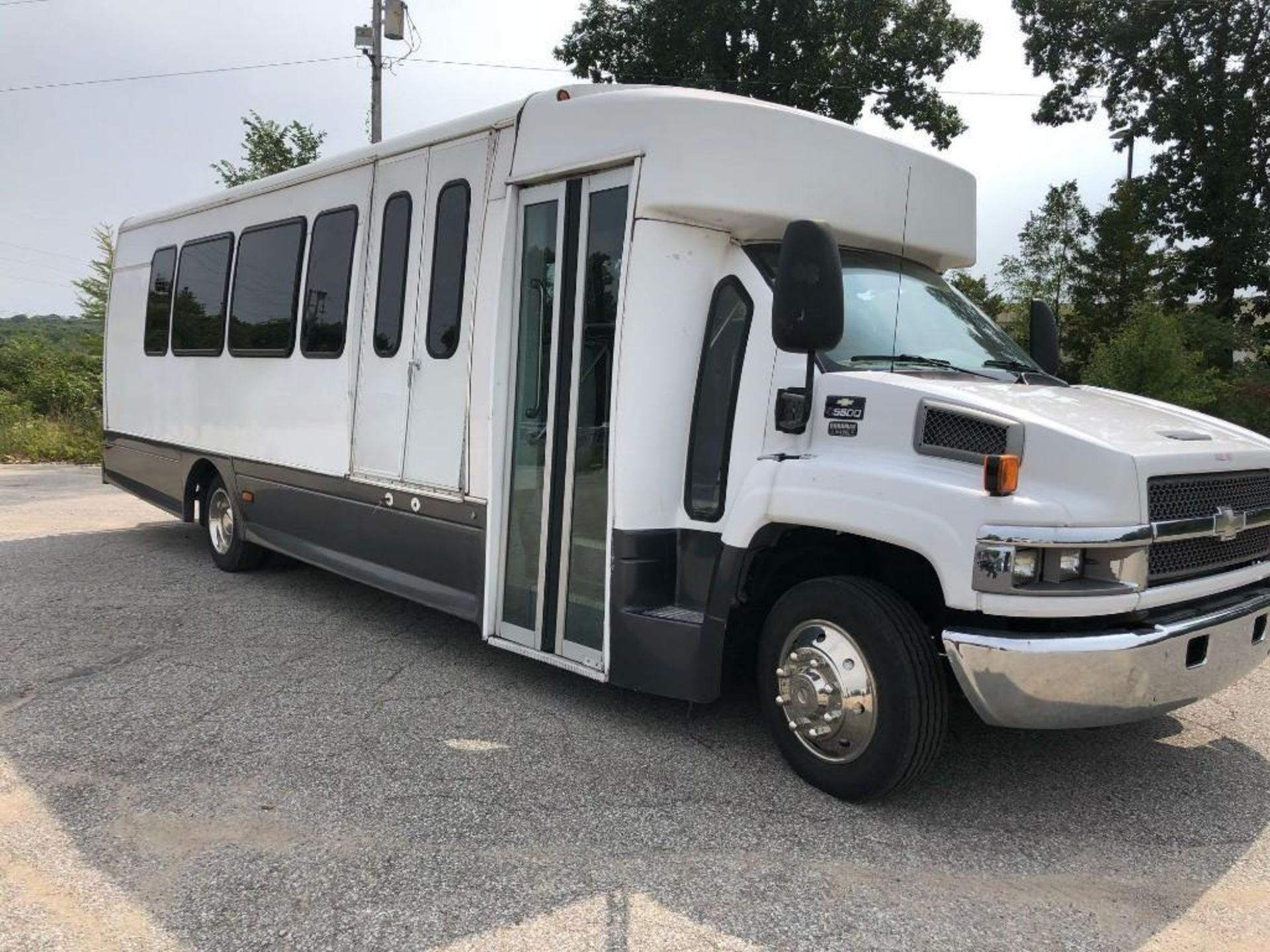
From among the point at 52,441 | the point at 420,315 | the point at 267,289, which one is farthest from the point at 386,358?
the point at 52,441

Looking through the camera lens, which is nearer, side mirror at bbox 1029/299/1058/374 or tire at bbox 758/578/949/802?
tire at bbox 758/578/949/802

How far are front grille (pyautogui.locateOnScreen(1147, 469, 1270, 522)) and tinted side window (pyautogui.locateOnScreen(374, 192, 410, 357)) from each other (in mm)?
4096

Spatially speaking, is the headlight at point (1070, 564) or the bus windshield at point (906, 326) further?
the bus windshield at point (906, 326)

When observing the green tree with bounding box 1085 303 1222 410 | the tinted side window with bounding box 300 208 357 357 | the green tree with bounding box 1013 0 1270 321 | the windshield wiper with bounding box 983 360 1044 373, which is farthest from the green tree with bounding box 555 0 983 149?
the windshield wiper with bounding box 983 360 1044 373

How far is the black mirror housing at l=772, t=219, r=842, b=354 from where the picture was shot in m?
3.65

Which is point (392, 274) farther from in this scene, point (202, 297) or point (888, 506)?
point (888, 506)

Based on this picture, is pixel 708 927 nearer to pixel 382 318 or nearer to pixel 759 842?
pixel 759 842

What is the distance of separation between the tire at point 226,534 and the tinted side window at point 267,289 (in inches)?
49.9

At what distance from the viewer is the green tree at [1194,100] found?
73.8ft

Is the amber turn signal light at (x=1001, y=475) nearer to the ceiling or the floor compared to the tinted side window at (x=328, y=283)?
nearer to the floor

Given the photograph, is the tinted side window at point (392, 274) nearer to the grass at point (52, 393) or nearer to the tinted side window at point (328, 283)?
the tinted side window at point (328, 283)

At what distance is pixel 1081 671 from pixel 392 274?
4399mm

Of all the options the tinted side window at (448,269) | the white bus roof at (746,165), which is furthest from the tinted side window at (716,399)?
the tinted side window at (448,269)

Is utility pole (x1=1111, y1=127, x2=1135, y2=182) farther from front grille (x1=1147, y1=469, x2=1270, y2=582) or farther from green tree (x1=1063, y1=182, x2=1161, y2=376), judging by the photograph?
front grille (x1=1147, y1=469, x2=1270, y2=582)
